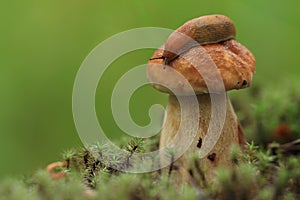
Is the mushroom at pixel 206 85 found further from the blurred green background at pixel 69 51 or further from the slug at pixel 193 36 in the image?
the blurred green background at pixel 69 51

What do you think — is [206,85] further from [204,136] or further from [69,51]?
[69,51]

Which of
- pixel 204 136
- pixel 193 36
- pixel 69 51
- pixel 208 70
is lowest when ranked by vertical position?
pixel 204 136

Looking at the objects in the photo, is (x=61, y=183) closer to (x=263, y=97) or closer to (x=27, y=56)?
(x=263, y=97)

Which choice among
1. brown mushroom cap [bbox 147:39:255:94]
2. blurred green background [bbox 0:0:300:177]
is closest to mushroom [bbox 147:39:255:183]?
brown mushroom cap [bbox 147:39:255:94]

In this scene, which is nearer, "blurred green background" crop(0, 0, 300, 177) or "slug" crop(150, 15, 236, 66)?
"slug" crop(150, 15, 236, 66)

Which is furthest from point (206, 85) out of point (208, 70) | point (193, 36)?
point (193, 36)

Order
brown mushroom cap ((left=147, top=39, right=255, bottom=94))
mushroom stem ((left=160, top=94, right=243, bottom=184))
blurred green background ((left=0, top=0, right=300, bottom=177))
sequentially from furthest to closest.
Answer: blurred green background ((left=0, top=0, right=300, bottom=177)), mushroom stem ((left=160, top=94, right=243, bottom=184)), brown mushroom cap ((left=147, top=39, right=255, bottom=94))

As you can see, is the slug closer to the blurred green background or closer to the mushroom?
the mushroom

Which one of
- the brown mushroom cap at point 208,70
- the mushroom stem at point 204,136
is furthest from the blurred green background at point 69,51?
the brown mushroom cap at point 208,70
